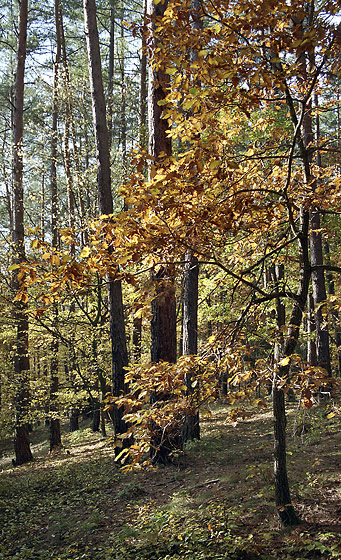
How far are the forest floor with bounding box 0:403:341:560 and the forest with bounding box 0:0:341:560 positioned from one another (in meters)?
0.03

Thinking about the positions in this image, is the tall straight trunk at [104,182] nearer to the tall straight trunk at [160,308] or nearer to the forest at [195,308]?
the forest at [195,308]

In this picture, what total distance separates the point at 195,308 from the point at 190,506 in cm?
441

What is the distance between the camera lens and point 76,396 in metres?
11.4

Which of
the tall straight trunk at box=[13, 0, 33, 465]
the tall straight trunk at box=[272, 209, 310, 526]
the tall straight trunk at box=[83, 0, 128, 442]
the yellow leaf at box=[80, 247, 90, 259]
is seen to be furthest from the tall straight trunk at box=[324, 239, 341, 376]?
the tall straight trunk at box=[13, 0, 33, 465]

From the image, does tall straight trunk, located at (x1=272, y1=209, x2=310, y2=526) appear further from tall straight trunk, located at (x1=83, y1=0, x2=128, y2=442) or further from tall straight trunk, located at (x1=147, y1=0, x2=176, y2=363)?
tall straight trunk, located at (x1=83, y1=0, x2=128, y2=442)

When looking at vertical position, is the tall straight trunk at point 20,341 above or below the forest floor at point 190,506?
above

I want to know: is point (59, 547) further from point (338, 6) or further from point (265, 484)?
point (338, 6)

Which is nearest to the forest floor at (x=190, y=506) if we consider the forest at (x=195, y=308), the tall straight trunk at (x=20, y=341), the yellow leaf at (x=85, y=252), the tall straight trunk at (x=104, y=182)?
the forest at (x=195, y=308)

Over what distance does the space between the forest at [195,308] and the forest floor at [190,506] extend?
3 centimetres

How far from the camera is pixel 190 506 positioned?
18.2 ft

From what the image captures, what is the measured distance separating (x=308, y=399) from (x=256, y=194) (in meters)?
1.81

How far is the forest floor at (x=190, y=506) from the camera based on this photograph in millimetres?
4234

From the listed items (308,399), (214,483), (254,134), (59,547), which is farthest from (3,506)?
(254,134)

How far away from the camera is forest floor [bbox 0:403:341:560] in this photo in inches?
167
